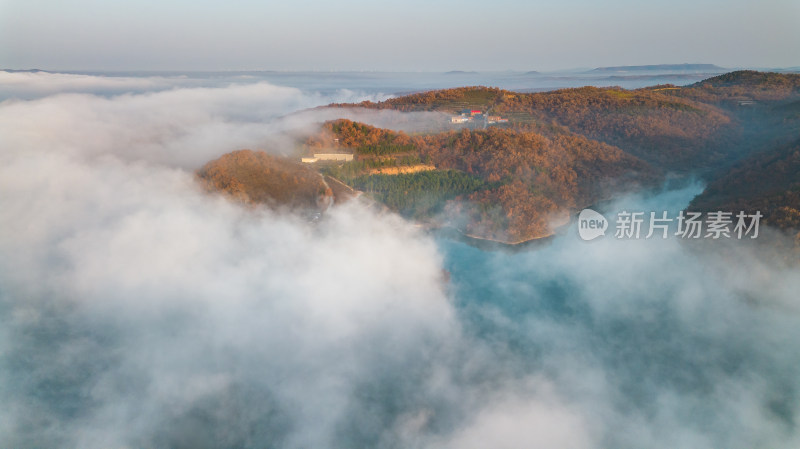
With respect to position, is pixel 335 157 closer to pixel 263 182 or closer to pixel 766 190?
pixel 263 182

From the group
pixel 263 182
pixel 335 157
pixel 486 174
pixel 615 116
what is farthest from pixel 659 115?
pixel 263 182

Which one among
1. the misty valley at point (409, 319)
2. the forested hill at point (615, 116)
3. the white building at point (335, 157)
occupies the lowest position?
the misty valley at point (409, 319)

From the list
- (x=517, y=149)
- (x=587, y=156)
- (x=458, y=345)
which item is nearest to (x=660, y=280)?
(x=458, y=345)

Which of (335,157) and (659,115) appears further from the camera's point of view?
(659,115)

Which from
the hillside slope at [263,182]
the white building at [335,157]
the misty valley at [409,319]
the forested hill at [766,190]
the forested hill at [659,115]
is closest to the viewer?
the misty valley at [409,319]

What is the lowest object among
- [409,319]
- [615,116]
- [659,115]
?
[409,319]

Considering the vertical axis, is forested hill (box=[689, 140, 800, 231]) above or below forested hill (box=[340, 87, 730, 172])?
below

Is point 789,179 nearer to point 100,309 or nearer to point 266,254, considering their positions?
point 266,254

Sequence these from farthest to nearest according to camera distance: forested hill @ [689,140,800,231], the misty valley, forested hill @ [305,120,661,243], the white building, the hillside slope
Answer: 1. the white building
2. forested hill @ [305,120,661,243]
3. the hillside slope
4. forested hill @ [689,140,800,231]
5. the misty valley

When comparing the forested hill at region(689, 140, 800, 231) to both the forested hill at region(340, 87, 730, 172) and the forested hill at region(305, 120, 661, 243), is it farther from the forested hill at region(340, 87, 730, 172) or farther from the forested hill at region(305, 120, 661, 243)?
the forested hill at region(340, 87, 730, 172)

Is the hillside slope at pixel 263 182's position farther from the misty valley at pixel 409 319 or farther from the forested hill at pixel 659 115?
the forested hill at pixel 659 115

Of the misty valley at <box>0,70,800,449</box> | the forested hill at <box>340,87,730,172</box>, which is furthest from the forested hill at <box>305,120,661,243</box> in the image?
the forested hill at <box>340,87,730,172</box>

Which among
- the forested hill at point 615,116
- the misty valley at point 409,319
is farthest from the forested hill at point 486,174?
the forested hill at point 615,116
